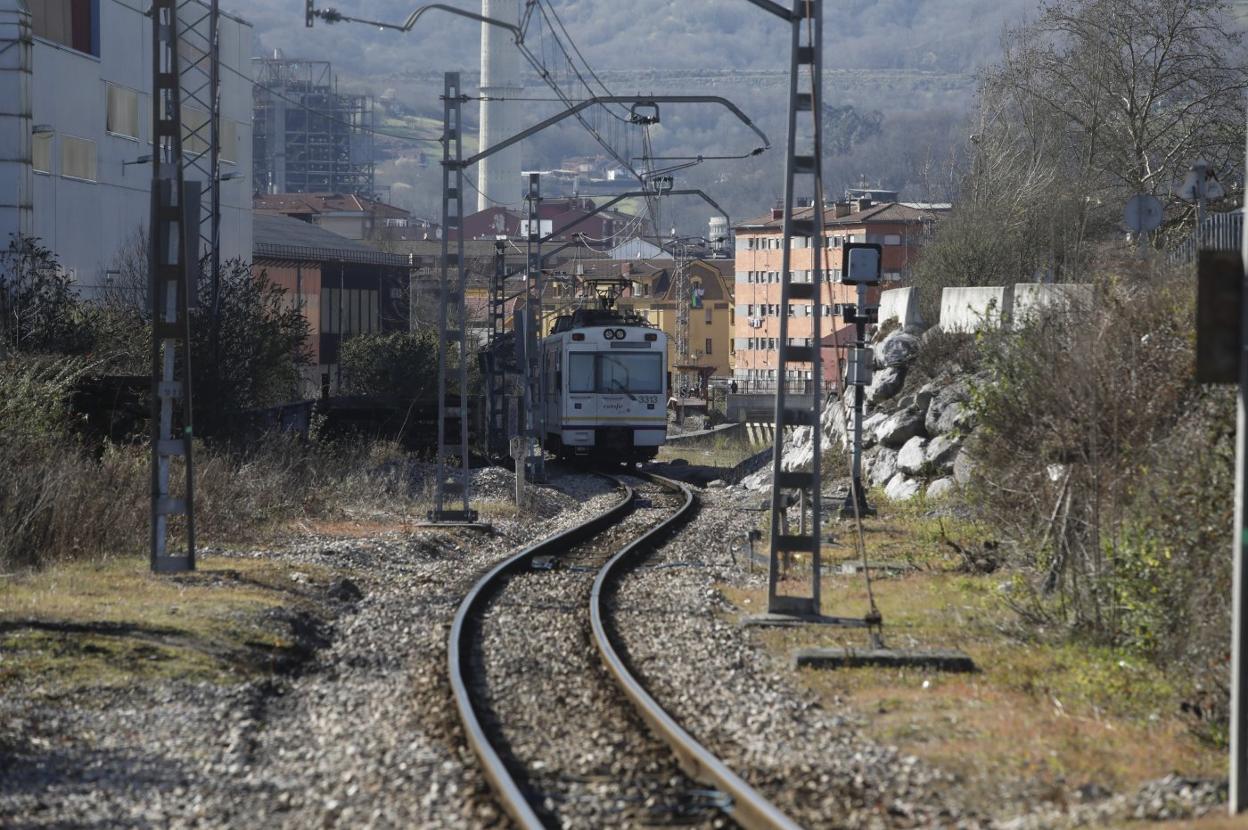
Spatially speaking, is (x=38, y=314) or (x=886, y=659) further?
(x=38, y=314)

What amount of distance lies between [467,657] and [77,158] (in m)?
33.9

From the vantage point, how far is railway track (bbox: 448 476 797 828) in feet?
24.8

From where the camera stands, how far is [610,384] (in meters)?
35.9

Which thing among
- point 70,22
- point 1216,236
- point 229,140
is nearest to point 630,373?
point 1216,236

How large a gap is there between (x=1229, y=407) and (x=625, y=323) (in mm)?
25981

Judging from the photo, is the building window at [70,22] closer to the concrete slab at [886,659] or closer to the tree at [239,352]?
the tree at [239,352]

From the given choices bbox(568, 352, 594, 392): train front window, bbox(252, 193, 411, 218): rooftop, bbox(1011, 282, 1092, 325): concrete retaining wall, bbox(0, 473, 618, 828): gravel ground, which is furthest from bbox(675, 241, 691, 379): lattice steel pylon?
bbox(0, 473, 618, 828): gravel ground

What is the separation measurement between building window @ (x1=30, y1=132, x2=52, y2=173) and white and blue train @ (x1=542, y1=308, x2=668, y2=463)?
553 inches

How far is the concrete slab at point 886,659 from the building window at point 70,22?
34.2m

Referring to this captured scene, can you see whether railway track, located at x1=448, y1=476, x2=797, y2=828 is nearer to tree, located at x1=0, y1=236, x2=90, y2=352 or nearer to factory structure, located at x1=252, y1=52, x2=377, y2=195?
tree, located at x1=0, y1=236, x2=90, y2=352

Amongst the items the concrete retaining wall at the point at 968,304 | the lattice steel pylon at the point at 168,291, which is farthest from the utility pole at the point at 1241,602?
the concrete retaining wall at the point at 968,304

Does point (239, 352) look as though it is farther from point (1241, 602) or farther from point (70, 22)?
point (1241, 602)

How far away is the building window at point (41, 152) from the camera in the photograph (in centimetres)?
3962

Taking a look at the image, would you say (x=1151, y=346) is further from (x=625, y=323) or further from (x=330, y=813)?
(x=625, y=323)
